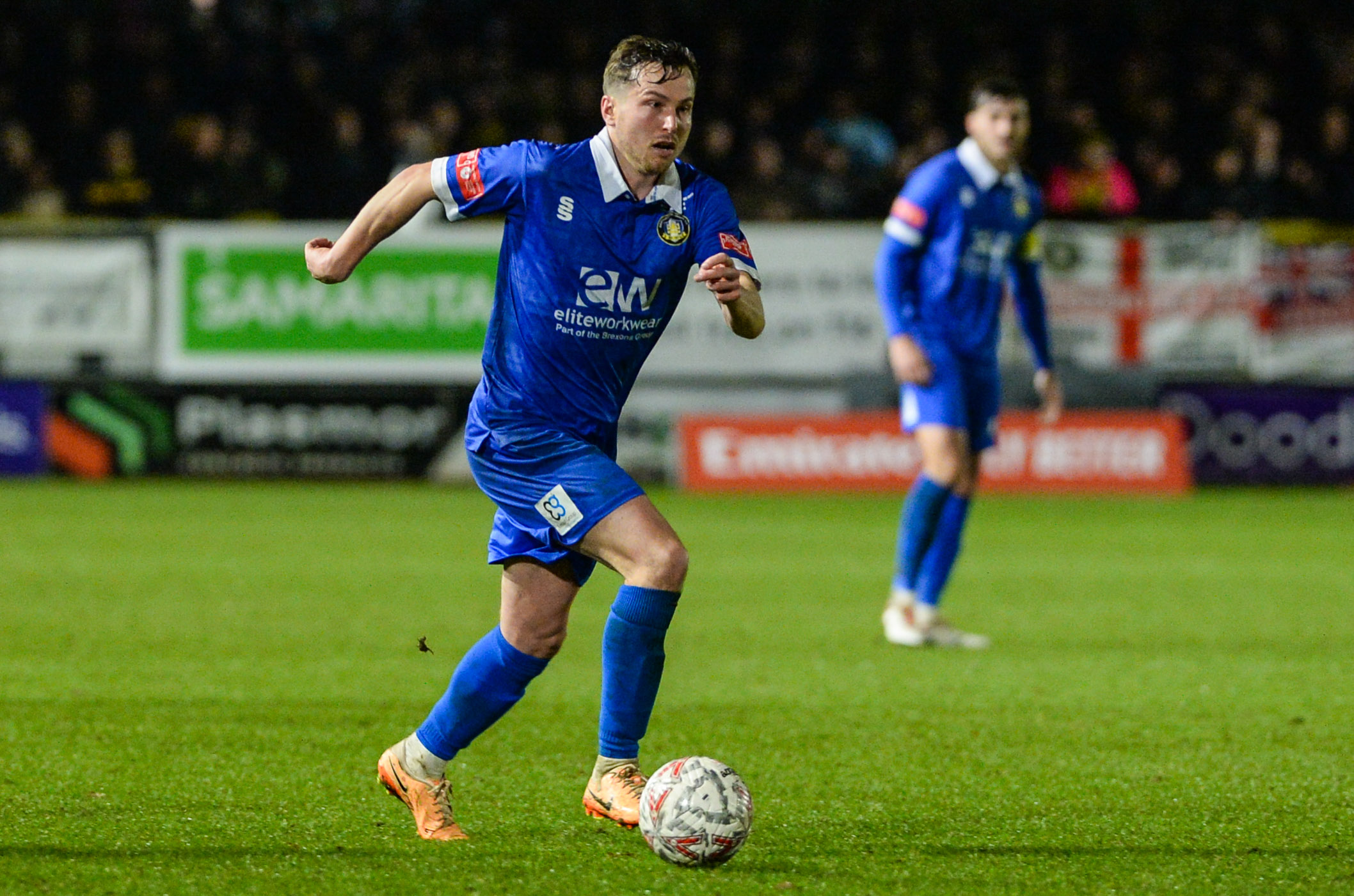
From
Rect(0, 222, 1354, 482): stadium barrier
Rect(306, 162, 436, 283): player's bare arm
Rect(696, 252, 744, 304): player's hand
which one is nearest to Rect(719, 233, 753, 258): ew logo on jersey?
Rect(696, 252, 744, 304): player's hand

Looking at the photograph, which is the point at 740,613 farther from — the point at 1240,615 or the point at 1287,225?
the point at 1287,225

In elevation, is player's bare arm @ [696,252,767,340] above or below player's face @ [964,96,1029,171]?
below

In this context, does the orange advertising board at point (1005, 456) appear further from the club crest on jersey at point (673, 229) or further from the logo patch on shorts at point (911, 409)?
the club crest on jersey at point (673, 229)

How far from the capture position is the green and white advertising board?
14789mm

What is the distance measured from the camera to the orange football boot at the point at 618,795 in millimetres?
4043

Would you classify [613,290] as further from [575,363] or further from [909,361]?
[909,361]

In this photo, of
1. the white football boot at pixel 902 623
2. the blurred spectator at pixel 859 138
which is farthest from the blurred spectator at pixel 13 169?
the white football boot at pixel 902 623

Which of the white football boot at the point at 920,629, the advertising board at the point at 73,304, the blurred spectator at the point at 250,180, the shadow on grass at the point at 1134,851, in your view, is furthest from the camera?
the blurred spectator at the point at 250,180

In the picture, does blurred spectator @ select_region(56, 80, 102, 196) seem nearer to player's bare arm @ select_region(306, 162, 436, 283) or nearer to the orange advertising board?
the orange advertising board

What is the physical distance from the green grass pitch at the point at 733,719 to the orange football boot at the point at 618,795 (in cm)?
5

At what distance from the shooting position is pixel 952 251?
23.5 feet

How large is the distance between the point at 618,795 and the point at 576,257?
1224mm

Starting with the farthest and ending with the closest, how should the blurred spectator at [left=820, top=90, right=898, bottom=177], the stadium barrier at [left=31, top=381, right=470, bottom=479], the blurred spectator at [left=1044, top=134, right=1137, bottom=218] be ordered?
the blurred spectator at [left=820, top=90, right=898, bottom=177], the blurred spectator at [left=1044, top=134, right=1137, bottom=218], the stadium barrier at [left=31, top=381, right=470, bottom=479]

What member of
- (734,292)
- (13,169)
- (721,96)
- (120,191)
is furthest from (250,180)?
(734,292)
